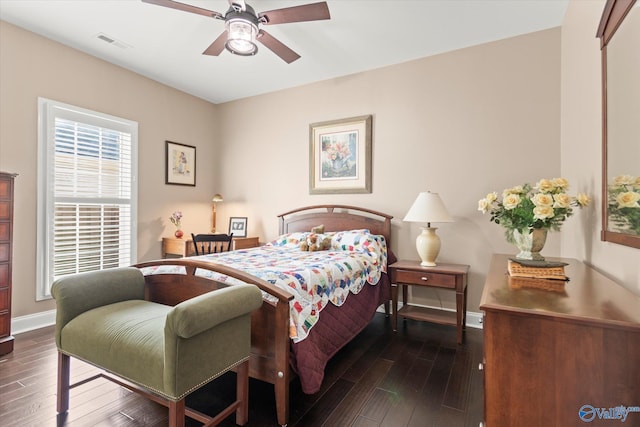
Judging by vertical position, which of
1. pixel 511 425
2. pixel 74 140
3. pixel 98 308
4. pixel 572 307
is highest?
pixel 74 140

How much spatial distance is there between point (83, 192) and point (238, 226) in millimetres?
1839

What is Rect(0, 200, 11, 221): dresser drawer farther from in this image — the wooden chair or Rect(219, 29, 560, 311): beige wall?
Rect(219, 29, 560, 311): beige wall

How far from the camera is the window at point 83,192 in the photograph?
10.0 feet

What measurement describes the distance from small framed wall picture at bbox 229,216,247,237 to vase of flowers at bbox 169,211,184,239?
68cm

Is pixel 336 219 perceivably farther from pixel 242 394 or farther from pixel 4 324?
pixel 4 324

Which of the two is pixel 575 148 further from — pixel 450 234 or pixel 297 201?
pixel 297 201

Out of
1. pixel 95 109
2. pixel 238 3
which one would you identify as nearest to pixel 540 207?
pixel 238 3

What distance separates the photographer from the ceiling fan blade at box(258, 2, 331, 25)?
6.89 feet

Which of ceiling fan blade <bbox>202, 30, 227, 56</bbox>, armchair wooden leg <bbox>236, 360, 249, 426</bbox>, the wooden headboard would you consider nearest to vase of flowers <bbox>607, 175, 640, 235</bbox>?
armchair wooden leg <bbox>236, 360, 249, 426</bbox>

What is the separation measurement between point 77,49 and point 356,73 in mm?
3025

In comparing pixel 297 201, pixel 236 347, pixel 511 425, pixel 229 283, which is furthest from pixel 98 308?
pixel 297 201

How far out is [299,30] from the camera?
2.90 metres

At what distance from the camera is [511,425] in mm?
1021

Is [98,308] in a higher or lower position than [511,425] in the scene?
higher
